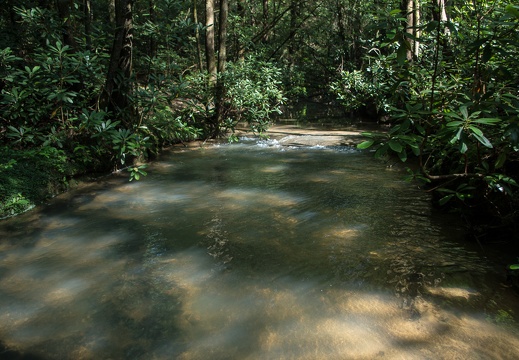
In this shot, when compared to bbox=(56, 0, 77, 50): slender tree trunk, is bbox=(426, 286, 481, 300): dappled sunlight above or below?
below

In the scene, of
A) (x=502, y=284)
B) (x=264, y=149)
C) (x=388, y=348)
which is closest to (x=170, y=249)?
(x=388, y=348)

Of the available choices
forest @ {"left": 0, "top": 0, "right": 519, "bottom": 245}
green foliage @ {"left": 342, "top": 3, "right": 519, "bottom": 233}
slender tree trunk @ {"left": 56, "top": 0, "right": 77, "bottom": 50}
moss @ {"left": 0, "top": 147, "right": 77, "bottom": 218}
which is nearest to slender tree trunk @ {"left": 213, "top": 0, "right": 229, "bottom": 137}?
A: forest @ {"left": 0, "top": 0, "right": 519, "bottom": 245}

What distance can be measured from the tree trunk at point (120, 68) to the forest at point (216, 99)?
2cm

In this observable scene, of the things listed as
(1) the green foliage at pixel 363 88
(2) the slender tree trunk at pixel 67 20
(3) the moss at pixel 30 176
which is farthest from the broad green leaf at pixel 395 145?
(1) the green foliage at pixel 363 88

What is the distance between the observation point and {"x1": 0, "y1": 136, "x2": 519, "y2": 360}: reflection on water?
108 inches

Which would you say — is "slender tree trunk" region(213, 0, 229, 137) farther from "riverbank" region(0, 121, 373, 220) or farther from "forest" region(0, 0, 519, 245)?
"riverbank" region(0, 121, 373, 220)

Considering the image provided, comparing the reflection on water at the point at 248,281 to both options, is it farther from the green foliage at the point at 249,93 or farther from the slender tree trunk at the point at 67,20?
the green foliage at the point at 249,93

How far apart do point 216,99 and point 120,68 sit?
3.64 meters

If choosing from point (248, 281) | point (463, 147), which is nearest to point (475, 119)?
point (463, 147)

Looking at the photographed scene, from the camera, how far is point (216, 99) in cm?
1077

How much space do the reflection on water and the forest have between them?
662mm

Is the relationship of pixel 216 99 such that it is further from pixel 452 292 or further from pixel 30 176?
pixel 452 292

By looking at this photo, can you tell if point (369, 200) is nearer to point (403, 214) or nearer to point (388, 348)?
point (403, 214)

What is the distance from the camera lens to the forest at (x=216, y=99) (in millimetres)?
3072
